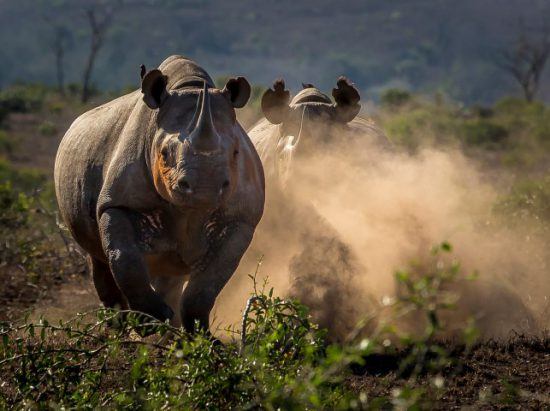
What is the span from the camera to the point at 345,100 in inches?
388

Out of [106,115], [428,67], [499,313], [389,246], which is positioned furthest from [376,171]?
[428,67]

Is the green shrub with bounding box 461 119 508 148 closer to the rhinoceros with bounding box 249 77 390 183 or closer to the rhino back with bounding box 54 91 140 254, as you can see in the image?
the rhinoceros with bounding box 249 77 390 183

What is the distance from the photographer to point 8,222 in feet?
40.2

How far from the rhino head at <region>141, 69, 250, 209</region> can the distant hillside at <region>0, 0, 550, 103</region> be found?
347 feet

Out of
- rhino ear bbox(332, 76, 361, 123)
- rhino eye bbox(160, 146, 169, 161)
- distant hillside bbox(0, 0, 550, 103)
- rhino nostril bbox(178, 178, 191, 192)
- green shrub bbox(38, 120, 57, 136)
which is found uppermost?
rhino ear bbox(332, 76, 361, 123)

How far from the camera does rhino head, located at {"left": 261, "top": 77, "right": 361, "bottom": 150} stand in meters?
9.69

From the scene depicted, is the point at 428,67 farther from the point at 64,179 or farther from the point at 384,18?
the point at 64,179

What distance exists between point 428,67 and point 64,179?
385ft

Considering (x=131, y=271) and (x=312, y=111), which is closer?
(x=131, y=271)

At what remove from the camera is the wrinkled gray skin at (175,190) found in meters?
6.98

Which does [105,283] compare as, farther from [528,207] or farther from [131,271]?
[528,207]

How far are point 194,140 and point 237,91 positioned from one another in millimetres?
716

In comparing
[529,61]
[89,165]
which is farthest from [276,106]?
[529,61]

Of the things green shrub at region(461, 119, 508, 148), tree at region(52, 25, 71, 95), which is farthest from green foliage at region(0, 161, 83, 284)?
tree at region(52, 25, 71, 95)
